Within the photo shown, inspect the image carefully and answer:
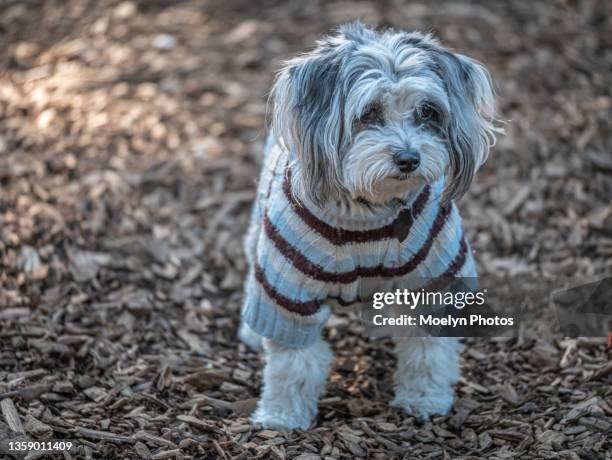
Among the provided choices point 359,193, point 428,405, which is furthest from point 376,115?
point 428,405

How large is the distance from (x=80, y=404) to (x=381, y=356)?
1.55 m

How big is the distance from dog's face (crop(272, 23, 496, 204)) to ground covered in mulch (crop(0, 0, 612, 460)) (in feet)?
3.78

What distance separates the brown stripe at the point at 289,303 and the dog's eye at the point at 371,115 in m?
0.82

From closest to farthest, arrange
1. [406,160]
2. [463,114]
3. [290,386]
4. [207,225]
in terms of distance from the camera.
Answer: [406,160] → [463,114] → [290,386] → [207,225]

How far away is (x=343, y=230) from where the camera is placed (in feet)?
12.2

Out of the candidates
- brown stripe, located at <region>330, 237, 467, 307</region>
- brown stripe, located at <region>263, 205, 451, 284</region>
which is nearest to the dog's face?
brown stripe, located at <region>263, 205, 451, 284</region>

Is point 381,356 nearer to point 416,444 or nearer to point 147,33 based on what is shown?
point 416,444

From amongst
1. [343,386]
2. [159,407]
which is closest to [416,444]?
[343,386]

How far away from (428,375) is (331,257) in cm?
84

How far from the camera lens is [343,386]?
174 inches

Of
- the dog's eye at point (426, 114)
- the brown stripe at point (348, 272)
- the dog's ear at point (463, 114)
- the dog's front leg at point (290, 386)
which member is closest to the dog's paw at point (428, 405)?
the dog's front leg at point (290, 386)

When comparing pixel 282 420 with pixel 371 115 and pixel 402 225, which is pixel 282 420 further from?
pixel 371 115

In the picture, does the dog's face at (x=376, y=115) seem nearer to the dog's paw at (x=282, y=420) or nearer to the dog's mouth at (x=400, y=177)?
the dog's mouth at (x=400, y=177)

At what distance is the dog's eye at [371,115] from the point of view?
3.54 metres
